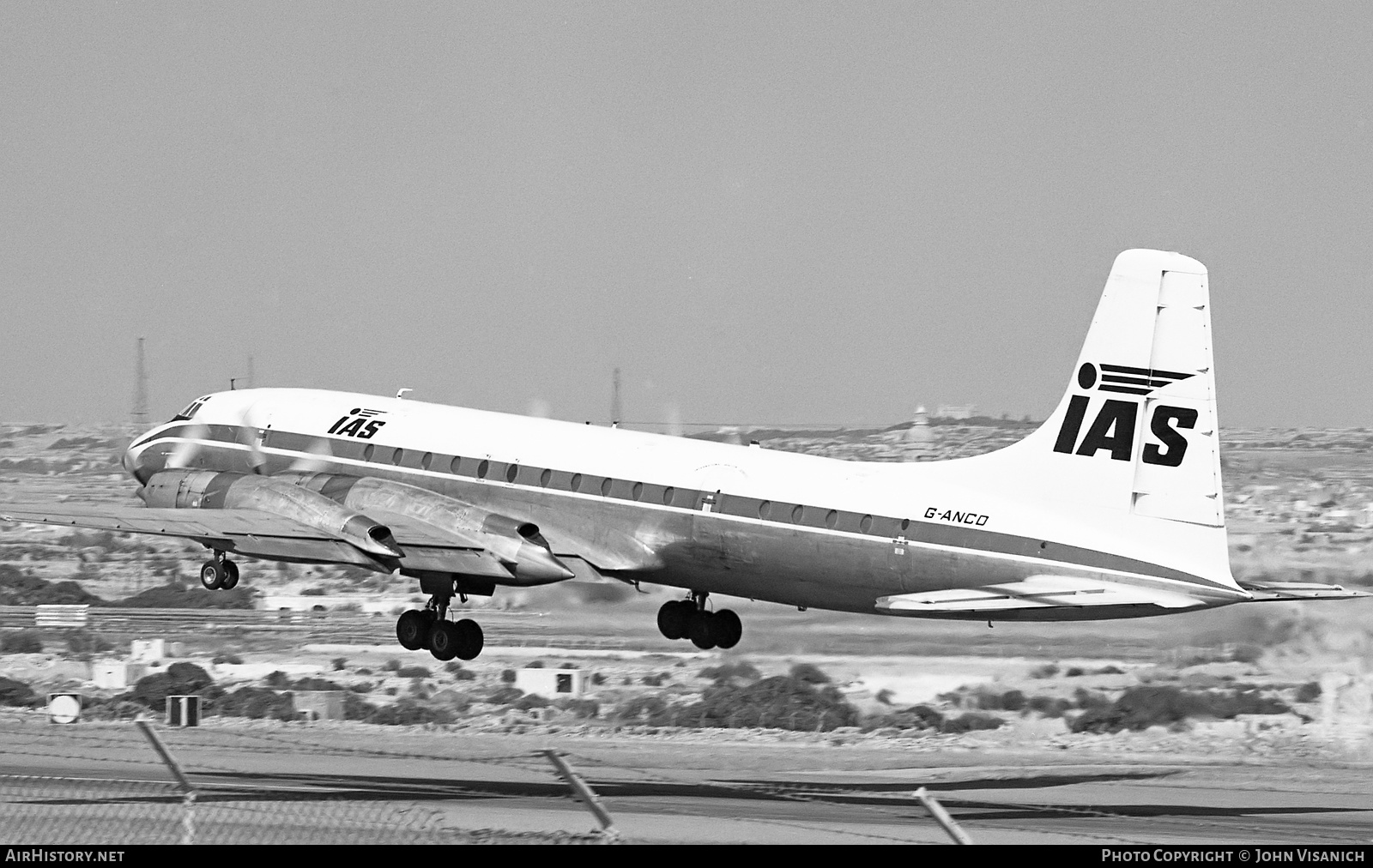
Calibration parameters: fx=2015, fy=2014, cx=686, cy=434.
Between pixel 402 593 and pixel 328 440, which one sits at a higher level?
pixel 328 440

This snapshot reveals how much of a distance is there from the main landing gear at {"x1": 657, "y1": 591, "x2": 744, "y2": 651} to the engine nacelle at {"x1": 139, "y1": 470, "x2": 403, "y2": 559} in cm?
663

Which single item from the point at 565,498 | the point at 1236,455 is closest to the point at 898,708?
the point at 565,498

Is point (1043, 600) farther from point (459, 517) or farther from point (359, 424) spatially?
point (359, 424)

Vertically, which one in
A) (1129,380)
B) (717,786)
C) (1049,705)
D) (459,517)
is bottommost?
(1049,705)

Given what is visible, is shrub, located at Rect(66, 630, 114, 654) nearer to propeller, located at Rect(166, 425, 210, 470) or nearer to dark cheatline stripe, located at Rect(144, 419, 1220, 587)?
propeller, located at Rect(166, 425, 210, 470)

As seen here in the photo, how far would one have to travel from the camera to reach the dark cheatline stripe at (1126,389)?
34.7m

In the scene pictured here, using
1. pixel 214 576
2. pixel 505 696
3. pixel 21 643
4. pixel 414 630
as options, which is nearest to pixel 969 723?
pixel 414 630

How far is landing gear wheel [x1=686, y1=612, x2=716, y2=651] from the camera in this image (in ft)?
148

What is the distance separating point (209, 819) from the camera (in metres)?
30.7

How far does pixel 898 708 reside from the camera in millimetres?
48500

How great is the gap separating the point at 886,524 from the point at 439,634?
1061cm

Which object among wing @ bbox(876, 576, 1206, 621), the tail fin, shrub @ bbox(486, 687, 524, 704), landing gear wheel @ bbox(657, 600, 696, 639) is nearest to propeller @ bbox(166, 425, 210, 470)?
shrub @ bbox(486, 687, 524, 704)
